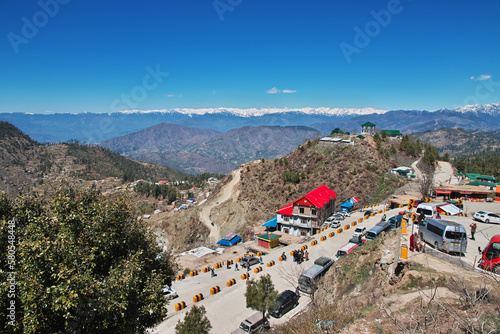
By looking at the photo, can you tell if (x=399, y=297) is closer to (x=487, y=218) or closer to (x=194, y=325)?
(x=194, y=325)

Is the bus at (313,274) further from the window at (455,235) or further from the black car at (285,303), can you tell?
the window at (455,235)

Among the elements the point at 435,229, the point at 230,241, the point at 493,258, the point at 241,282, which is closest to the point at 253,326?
the point at 241,282

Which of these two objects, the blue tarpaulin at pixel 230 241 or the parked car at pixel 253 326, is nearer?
the parked car at pixel 253 326

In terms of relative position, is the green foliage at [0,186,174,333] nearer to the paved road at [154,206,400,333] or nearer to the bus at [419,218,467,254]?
the paved road at [154,206,400,333]

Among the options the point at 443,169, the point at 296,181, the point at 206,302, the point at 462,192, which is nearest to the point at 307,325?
the point at 206,302

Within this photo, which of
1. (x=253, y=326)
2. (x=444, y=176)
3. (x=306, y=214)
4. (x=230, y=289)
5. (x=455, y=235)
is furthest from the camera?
(x=444, y=176)

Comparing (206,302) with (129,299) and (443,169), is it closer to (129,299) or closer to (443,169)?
(129,299)

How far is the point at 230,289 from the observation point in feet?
77.4

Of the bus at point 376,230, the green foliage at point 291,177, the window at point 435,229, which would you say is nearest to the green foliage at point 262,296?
the window at point 435,229

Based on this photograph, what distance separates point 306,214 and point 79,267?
39301mm

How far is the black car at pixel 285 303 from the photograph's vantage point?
18531 mm

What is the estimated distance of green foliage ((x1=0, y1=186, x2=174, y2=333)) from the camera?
7922 mm

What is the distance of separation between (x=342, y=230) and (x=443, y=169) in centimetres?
4863

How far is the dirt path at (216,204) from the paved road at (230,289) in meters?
30.6
